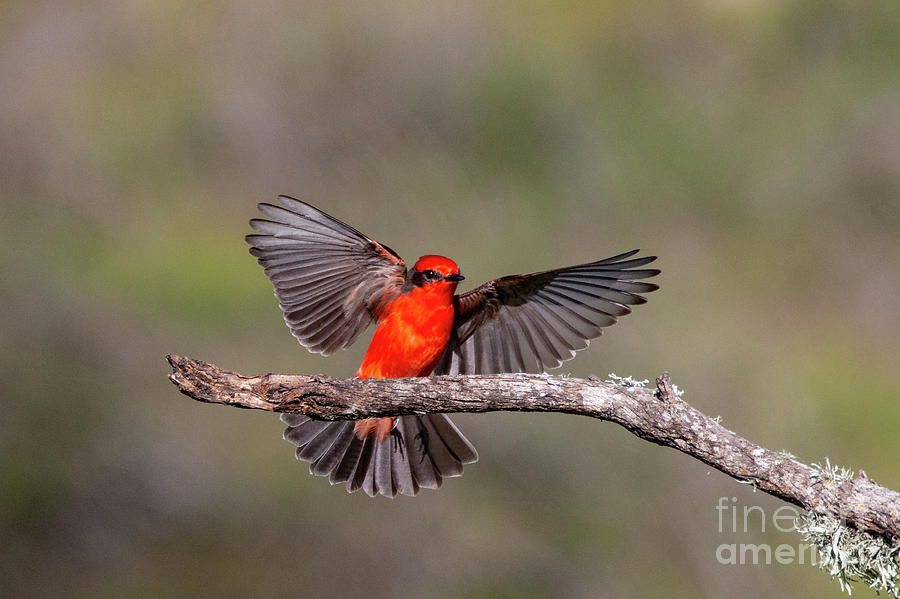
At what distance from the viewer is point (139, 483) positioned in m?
8.48

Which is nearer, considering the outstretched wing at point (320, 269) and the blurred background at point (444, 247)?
the outstretched wing at point (320, 269)

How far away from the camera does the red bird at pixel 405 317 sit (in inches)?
211

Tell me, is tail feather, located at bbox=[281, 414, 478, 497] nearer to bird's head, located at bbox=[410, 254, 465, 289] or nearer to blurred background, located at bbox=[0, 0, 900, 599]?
bird's head, located at bbox=[410, 254, 465, 289]

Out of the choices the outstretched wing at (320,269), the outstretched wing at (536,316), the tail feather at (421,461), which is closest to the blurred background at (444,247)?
the tail feather at (421,461)

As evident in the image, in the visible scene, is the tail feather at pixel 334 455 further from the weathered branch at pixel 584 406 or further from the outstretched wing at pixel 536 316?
the weathered branch at pixel 584 406

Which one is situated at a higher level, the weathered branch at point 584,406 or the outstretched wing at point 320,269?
the outstretched wing at point 320,269

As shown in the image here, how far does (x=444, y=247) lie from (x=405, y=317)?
5.40m

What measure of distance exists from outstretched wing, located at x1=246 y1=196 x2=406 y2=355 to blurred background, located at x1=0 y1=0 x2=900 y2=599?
124 inches

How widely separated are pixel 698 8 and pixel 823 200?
10.1 ft

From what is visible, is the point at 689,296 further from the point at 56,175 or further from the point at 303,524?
the point at 56,175

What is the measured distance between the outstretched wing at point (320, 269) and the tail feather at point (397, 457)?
660 millimetres

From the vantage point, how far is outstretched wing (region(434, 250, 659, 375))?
5238 millimetres

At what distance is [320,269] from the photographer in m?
5.54

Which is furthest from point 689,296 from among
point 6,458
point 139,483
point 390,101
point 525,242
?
point 6,458
